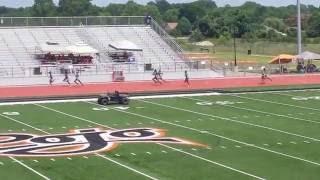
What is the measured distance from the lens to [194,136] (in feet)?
79.5

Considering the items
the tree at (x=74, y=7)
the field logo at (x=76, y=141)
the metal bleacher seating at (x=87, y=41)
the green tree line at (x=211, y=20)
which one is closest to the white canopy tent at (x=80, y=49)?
the metal bleacher seating at (x=87, y=41)

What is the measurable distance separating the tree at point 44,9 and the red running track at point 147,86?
81481 millimetres

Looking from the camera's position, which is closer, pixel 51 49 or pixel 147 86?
pixel 147 86

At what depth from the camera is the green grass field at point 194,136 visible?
1834 cm

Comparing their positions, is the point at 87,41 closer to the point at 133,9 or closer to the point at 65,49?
the point at 65,49

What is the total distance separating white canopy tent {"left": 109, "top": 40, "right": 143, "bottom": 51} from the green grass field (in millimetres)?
17924

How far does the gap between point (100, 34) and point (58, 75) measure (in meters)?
12.0

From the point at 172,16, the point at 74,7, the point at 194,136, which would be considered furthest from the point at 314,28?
the point at 194,136

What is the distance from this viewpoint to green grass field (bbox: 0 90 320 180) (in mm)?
18344

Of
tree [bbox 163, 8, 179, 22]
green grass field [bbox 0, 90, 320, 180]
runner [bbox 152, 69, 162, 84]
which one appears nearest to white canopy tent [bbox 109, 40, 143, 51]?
runner [bbox 152, 69, 162, 84]

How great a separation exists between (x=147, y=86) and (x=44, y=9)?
291ft

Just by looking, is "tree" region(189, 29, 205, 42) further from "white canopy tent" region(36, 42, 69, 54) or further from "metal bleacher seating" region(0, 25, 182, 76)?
"white canopy tent" region(36, 42, 69, 54)

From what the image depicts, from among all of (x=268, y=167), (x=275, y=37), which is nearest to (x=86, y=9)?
(x=275, y=37)

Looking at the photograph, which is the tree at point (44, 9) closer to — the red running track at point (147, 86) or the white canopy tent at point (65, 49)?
the white canopy tent at point (65, 49)
